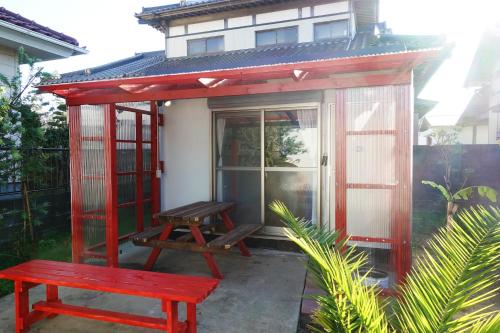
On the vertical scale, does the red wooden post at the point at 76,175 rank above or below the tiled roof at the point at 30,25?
below

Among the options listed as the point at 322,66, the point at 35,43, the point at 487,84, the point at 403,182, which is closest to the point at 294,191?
the point at 403,182

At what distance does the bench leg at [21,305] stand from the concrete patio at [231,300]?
10 cm

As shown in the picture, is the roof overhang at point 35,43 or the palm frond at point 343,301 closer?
the palm frond at point 343,301

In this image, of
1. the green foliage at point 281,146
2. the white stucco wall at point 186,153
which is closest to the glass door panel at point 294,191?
the green foliage at point 281,146

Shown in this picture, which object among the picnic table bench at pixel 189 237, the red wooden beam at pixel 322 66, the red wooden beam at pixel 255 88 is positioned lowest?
the picnic table bench at pixel 189 237

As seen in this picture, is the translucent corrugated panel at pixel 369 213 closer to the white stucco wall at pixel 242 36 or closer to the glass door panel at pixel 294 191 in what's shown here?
the glass door panel at pixel 294 191

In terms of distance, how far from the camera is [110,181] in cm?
430

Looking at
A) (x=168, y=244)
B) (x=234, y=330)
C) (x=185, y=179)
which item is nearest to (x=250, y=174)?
(x=185, y=179)

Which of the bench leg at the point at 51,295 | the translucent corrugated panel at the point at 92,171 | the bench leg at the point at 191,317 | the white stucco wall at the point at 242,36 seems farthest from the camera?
the white stucco wall at the point at 242,36

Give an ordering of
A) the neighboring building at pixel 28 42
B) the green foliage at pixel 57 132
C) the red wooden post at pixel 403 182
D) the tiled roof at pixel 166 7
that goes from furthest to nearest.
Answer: the tiled roof at pixel 166 7
the green foliage at pixel 57 132
the neighboring building at pixel 28 42
the red wooden post at pixel 403 182

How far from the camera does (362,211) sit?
347 cm

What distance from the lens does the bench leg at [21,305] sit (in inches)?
113

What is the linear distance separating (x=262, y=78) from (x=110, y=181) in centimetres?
228

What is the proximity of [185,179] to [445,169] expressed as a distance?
575cm
